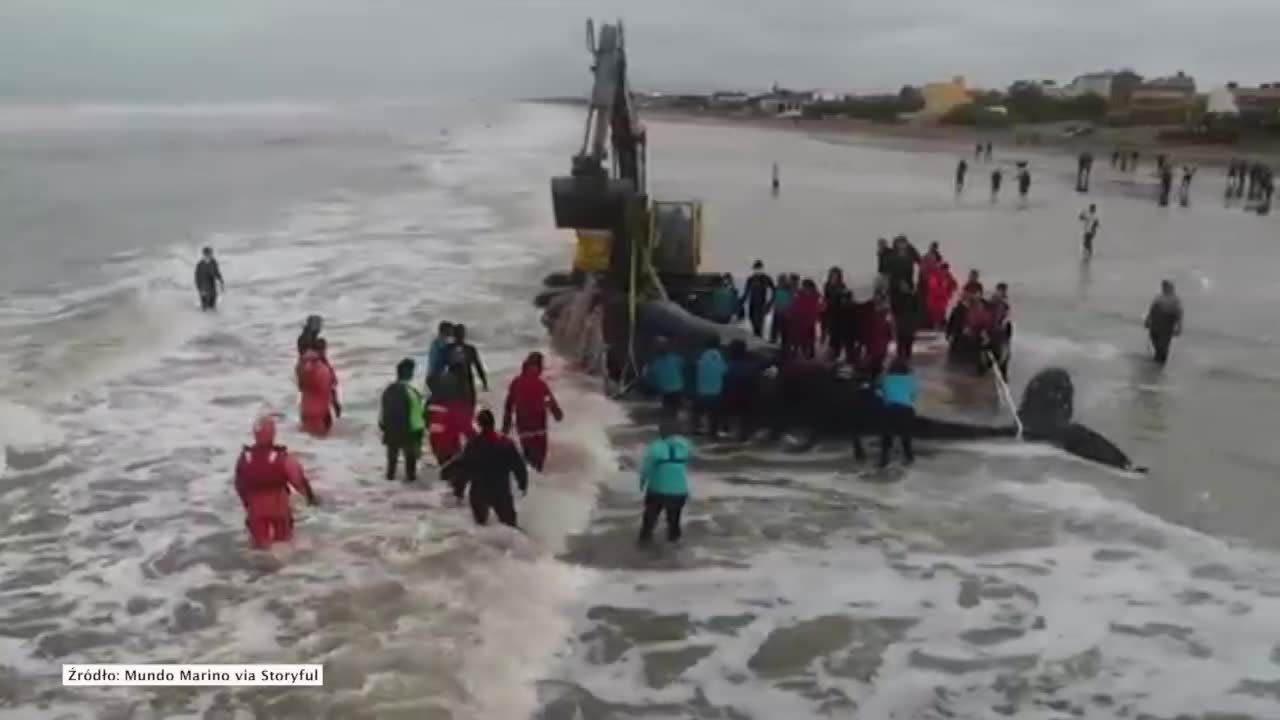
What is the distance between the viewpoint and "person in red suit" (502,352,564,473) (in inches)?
450

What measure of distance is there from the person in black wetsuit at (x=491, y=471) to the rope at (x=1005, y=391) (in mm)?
5933

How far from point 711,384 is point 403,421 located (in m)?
3.34

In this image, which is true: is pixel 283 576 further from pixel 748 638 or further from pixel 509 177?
pixel 509 177

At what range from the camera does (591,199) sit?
16547 millimetres

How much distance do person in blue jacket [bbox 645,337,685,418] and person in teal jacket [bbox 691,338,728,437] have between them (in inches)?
11.4

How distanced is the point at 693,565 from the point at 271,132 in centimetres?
12751

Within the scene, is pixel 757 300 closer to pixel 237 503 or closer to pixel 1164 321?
pixel 1164 321

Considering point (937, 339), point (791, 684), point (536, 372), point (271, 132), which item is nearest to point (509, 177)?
point (937, 339)

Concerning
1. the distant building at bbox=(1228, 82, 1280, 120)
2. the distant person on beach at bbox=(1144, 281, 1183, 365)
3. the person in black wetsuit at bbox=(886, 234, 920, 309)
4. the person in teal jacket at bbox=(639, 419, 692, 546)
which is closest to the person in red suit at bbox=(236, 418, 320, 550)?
the person in teal jacket at bbox=(639, 419, 692, 546)

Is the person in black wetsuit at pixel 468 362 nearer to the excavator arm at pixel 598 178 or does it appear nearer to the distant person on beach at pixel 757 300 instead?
the excavator arm at pixel 598 178

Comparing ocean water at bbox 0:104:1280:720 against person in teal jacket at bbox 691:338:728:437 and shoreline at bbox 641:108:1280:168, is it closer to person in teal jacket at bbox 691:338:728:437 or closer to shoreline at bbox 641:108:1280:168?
person in teal jacket at bbox 691:338:728:437

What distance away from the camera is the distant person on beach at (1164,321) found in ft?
55.8

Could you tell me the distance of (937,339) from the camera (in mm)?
17438

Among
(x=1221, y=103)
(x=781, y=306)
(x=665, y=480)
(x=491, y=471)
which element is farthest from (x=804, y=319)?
(x=1221, y=103)
